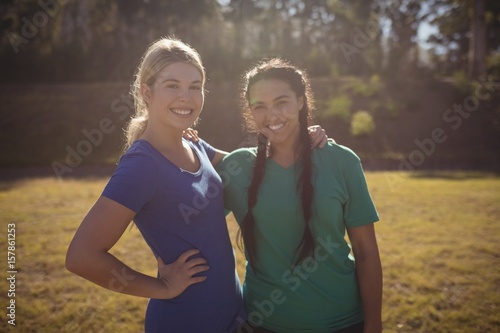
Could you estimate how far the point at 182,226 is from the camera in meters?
1.88

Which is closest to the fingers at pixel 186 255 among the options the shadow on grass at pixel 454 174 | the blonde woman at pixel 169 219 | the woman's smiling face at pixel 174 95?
the blonde woman at pixel 169 219

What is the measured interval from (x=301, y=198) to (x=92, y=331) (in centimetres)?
325

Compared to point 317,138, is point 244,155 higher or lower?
lower

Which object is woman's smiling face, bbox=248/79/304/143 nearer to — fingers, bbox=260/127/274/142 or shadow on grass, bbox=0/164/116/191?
fingers, bbox=260/127/274/142

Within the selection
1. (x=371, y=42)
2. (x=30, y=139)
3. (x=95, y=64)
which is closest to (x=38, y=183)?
(x=30, y=139)

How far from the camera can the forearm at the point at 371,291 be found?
2150mm

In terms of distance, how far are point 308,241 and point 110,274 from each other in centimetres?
104

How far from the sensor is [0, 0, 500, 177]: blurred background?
57.5 ft

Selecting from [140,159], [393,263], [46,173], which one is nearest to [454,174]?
[393,263]

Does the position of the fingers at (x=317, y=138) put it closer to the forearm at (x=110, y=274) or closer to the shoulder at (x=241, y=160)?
the shoulder at (x=241, y=160)

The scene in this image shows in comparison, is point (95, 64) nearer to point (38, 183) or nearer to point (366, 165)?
point (38, 183)

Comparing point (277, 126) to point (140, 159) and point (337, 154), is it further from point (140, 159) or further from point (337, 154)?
Answer: point (140, 159)

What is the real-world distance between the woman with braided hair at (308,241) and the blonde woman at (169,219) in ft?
0.57

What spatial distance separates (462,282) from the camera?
5215 millimetres
